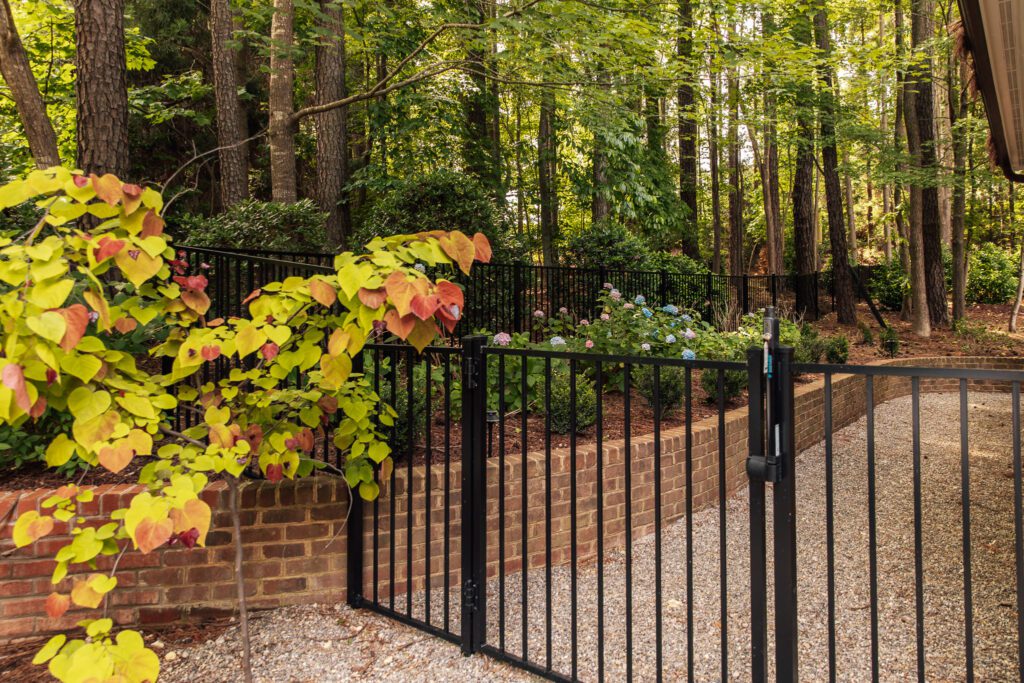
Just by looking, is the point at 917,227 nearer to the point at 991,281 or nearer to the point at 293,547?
the point at 991,281

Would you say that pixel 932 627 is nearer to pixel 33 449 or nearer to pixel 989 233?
pixel 33 449

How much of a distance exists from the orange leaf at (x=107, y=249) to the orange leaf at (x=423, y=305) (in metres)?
0.84

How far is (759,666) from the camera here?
6.54 feet

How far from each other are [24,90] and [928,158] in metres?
13.3

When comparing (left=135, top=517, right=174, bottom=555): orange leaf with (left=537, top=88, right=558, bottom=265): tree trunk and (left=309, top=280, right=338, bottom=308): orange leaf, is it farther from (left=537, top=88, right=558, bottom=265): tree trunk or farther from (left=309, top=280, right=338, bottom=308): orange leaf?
(left=537, top=88, right=558, bottom=265): tree trunk

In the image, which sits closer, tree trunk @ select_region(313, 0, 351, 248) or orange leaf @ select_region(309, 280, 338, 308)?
orange leaf @ select_region(309, 280, 338, 308)

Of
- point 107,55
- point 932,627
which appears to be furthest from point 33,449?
point 932,627

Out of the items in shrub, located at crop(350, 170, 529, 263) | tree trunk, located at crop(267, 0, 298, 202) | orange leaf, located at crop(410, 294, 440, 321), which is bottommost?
orange leaf, located at crop(410, 294, 440, 321)

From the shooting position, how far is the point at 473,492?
283 cm

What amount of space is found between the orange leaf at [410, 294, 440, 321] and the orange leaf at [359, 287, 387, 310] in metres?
0.12

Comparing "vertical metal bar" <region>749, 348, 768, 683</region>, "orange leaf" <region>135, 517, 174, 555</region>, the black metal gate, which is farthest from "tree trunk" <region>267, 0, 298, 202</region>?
"vertical metal bar" <region>749, 348, 768, 683</region>

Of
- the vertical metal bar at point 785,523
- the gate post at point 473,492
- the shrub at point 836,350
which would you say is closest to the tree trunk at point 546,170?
the shrub at point 836,350

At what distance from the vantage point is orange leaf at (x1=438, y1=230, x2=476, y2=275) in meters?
2.15

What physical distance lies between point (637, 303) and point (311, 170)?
10.9 metres
